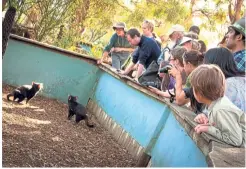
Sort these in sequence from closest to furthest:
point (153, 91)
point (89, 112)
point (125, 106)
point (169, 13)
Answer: point (153, 91)
point (125, 106)
point (89, 112)
point (169, 13)

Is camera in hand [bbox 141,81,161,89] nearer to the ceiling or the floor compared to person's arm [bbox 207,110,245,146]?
Result: nearer to the floor

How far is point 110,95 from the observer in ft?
22.6

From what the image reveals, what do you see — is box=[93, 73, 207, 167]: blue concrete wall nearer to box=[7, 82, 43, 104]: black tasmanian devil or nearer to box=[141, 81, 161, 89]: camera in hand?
box=[141, 81, 161, 89]: camera in hand

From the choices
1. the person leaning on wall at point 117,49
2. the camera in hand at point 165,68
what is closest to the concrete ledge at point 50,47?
the person leaning on wall at point 117,49

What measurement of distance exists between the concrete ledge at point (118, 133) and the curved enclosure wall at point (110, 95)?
0.06 m

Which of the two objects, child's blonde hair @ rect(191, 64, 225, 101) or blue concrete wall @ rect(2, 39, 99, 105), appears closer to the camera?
child's blonde hair @ rect(191, 64, 225, 101)

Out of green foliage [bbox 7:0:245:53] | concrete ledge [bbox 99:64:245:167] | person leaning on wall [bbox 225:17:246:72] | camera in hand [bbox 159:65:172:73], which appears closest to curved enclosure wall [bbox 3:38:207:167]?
concrete ledge [bbox 99:64:245:167]

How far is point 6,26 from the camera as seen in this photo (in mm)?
A: 5148

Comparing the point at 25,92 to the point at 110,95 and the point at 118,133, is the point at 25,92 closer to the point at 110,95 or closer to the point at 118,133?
the point at 110,95

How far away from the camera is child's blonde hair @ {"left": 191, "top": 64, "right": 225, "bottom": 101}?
8.78 feet

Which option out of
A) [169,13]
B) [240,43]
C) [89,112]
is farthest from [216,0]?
[240,43]

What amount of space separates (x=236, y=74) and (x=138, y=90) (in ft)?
7.78

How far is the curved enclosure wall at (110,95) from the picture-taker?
12.4 ft

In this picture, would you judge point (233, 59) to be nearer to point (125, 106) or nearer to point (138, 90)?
point (138, 90)
